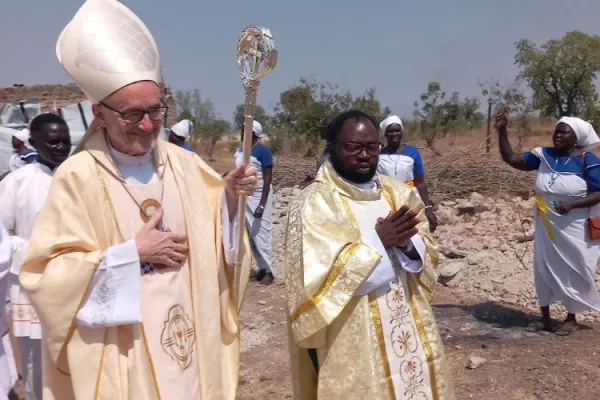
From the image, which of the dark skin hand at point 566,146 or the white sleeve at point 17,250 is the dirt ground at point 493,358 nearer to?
the dark skin hand at point 566,146

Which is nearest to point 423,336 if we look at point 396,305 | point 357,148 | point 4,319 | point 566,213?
point 396,305

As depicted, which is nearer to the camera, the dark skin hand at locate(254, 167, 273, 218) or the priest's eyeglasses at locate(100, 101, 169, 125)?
the priest's eyeglasses at locate(100, 101, 169, 125)

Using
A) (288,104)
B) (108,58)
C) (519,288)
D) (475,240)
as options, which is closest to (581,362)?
(519,288)

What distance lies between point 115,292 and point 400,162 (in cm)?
512

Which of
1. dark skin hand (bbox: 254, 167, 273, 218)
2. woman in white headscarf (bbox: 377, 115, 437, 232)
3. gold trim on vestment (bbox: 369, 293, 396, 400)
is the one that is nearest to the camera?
gold trim on vestment (bbox: 369, 293, 396, 400)

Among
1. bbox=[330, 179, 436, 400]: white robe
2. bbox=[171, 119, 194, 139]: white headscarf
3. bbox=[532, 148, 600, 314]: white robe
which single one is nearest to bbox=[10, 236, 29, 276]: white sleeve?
bbox=[330, 179, 436, 400]: white robe

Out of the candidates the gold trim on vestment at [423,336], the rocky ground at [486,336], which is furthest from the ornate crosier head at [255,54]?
the rocky ground at [486,336]

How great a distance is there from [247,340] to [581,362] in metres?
3.22

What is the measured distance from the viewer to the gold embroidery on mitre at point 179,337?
9.31ft

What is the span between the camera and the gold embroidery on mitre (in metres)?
2.84

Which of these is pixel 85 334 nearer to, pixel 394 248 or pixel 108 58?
pixel 108 58

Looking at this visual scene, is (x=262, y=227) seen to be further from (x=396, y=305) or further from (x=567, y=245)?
(x=396, y=305)

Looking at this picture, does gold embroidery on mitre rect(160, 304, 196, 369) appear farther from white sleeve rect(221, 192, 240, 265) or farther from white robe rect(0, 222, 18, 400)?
white robe rect(0, 222, 18, 400)

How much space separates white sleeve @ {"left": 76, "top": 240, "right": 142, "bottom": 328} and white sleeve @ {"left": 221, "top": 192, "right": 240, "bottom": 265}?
47cm
